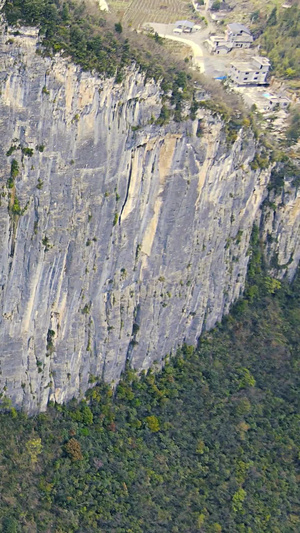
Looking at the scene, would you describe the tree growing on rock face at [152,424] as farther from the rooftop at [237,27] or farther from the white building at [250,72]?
the rooftop at [237,27]

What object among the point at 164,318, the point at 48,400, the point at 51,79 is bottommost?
the point at 48,400

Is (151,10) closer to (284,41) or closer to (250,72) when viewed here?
(250,72)

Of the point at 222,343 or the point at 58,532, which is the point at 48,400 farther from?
the point at 222,343

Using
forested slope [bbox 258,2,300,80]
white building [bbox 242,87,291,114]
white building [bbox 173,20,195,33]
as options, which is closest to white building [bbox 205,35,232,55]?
white building [bbox 173,20,195,33]

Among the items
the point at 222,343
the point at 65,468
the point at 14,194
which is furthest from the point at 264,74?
the point at 65,468

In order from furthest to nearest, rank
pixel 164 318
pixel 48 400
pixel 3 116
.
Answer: pixel 164 318 < pixel 48 400 < pixel 3 116

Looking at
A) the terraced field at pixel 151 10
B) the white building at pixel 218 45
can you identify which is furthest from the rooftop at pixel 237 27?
the terraced field at pixel 151 10

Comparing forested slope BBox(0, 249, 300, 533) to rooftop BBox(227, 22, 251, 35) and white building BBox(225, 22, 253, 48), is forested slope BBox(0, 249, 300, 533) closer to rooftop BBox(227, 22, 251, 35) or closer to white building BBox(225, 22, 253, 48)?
white building BBox(225, 22, 253, 48)
